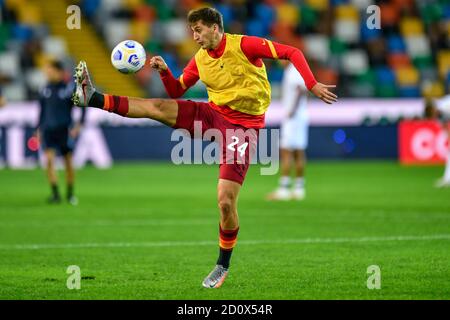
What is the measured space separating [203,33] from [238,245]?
3354 mm

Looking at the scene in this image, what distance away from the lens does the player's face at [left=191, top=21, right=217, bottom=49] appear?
8594 millimetres

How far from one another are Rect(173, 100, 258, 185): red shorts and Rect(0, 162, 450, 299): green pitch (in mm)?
949

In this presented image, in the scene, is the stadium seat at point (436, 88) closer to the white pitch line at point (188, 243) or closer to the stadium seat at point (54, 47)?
the stadium seat at point (54, 47)

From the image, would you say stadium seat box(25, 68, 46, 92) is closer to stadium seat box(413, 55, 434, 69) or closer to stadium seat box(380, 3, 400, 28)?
stadium seat box(380, 3, 400, 28)

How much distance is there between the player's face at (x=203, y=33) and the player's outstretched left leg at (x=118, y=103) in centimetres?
58

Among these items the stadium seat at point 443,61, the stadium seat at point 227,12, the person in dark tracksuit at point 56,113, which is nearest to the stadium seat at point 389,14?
the stadium seat at point 443,61

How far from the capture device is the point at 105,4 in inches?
1229

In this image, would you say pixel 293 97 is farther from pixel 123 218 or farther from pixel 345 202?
pixel 123 218

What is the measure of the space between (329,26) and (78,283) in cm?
2413

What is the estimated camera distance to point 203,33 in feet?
28.2

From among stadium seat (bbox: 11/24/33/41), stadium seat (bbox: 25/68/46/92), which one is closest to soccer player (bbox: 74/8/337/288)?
stadium seat (bbox: 25/68/46/92)

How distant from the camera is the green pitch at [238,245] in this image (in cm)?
834

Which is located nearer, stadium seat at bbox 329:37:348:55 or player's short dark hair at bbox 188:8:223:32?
player's short dark hair at bbox 188:8:223:32

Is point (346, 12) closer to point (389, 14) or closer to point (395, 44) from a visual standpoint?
point (389, 14)
